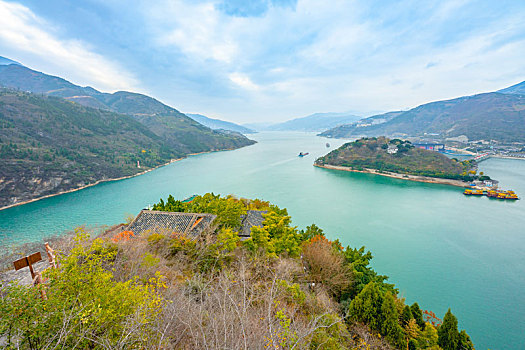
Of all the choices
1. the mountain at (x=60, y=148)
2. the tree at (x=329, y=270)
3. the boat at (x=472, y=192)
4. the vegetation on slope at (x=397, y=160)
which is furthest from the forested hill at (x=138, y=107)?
the tree at (x=329, y=270)

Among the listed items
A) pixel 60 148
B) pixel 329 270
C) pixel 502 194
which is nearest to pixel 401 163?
pixel 502 194

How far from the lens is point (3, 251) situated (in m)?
16.8

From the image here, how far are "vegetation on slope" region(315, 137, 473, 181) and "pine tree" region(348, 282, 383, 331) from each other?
40535 millimetres

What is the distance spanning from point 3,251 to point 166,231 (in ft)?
57.2

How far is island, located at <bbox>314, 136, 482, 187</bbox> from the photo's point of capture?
3866cm

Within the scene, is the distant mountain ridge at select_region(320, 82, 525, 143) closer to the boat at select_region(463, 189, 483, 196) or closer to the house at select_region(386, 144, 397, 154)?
the house at select_region(386, 144, 397, 154)

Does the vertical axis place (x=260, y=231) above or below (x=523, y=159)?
above

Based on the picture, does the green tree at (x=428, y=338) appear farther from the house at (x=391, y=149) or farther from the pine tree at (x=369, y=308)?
the house at (x=391, y=149)

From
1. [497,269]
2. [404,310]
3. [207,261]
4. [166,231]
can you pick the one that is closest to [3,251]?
[166,231]

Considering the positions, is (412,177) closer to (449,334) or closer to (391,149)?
(391,149)

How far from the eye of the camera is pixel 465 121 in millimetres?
105188

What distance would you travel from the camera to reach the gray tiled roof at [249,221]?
494 inches

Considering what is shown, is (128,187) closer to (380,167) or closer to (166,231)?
(166,231)

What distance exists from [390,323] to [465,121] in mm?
137185
